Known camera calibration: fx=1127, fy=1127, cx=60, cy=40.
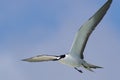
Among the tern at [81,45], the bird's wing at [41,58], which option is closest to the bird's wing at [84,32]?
the tern at [81,45]

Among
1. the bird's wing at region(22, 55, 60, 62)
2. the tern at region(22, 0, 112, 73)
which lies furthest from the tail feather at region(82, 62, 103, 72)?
the bird's wing at region(22, 55, 60, 62)

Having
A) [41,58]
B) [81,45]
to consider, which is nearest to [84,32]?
[81,45]

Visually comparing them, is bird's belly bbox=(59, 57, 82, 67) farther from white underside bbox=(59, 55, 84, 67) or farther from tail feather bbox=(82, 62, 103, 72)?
tail feather bbox=(82, 62, 103, 72)

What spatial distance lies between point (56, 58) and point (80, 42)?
4.42ft

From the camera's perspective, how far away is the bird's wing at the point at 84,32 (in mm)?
50688

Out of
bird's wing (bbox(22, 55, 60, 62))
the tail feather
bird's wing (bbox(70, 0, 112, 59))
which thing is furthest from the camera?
bird's wing (bbox(22, 55, 60, 62))

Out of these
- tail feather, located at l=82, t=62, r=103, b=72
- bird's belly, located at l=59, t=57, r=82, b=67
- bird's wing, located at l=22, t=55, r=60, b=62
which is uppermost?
bird's wing, located at l=22, t=55, r=60, b=62

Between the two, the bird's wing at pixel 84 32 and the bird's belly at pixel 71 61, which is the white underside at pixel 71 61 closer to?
the bird's belly at pixel 71 61

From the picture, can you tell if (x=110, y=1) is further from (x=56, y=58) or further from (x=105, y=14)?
(x=56, y=58)

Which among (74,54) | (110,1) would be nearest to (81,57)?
(74,54)

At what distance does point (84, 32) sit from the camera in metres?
51.9

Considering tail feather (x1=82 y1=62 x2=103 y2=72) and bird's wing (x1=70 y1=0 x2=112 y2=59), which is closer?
bird's wing (x1=70 y1=0 x2=112 y2=59)

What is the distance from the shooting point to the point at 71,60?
170ft

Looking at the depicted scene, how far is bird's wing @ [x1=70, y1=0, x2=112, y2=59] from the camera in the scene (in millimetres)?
50688
